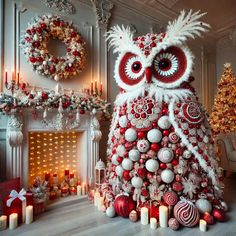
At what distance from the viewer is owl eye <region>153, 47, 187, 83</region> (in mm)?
2129

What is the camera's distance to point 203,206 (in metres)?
2.01

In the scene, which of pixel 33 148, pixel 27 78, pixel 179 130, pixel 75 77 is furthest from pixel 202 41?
pixel 33 148

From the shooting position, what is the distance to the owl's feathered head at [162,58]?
6.75 ft

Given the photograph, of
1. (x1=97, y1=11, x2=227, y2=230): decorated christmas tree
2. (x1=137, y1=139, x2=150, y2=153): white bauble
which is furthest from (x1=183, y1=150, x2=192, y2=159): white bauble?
(x1=137, y1=139, x2=150, y2=153): white bauble

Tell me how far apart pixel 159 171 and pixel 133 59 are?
129 centimetres

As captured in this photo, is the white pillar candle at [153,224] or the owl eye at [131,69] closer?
the white pillar candle at [153,224]

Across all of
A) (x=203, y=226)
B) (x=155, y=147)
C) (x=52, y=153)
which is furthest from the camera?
(x=52, y=153)

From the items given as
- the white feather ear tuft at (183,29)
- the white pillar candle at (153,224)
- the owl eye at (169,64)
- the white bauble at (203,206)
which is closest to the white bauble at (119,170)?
the white pillar candle at (153,224)

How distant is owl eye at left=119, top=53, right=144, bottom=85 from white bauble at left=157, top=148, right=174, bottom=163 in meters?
0.83

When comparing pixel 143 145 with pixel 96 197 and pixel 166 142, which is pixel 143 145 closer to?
pixel 166 142

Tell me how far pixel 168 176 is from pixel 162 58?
4.14 feet

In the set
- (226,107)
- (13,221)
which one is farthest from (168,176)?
(226,107)

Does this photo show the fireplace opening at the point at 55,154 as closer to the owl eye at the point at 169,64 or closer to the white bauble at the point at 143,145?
the white bauble at the point at 143,145

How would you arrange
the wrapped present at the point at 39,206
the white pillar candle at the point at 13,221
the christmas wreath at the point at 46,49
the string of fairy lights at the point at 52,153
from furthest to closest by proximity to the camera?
the string of fairy lights at the point at 52,153 < the christmas wreath at the point at 46,49 < the wrapped present at the point at 39,206 < the white pillar candle at the point at 13,221
